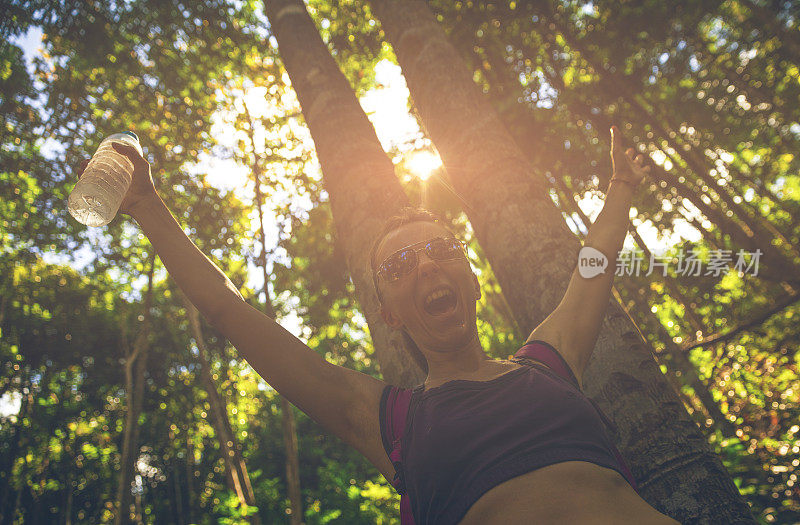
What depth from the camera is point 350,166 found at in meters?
2.58

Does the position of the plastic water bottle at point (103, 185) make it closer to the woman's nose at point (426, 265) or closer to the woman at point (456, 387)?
the woman at point (456, 387)

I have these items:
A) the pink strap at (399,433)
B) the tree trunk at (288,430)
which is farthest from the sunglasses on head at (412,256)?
the tree trunk at (288,430)

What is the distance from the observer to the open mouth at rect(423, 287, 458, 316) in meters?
1.70

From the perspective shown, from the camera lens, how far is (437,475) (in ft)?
4.21

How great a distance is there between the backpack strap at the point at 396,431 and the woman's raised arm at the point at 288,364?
31 mm

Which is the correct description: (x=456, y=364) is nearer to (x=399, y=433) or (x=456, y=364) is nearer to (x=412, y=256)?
(x=399, y=433)

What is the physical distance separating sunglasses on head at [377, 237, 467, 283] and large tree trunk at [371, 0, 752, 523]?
2.28 ft

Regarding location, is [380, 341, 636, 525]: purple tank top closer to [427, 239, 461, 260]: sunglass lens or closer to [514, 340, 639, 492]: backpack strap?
[514, 340, 639, 492]: backpack strap

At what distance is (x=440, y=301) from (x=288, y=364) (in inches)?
25.9

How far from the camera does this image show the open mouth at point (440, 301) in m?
→ 1.70

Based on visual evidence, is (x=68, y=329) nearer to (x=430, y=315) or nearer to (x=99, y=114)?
(x=99, y=114)

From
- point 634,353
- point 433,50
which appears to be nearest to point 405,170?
point 433,50

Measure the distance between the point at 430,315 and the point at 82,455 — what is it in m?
26.8

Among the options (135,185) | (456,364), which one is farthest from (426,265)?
(135,185)
